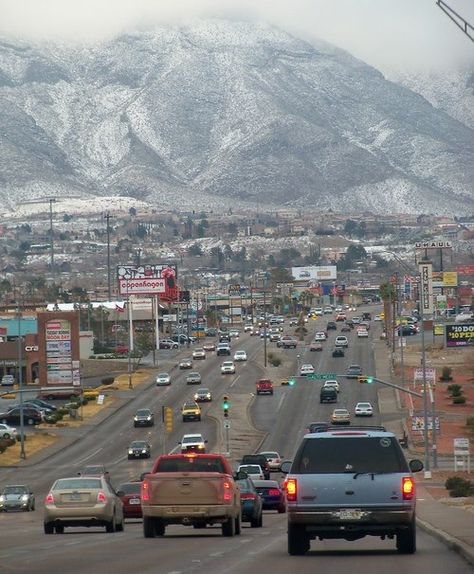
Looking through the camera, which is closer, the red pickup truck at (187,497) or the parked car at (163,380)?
the red pickup truck at (187,497)

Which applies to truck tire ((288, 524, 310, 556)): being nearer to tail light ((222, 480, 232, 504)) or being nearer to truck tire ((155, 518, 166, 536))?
tail light ((222, 480, 232, 504))

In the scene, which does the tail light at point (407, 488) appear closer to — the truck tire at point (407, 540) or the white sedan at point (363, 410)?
the truck tire at point (407, 540)

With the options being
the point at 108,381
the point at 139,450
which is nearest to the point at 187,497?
the point at 139,450

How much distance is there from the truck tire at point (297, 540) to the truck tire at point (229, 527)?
643cm

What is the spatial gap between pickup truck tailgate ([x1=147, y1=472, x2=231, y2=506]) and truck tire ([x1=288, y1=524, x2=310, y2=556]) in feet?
18.1

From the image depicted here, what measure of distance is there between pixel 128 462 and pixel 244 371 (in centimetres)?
5800

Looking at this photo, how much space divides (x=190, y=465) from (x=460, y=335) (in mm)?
126464

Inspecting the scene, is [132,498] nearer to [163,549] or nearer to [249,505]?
[249,505]

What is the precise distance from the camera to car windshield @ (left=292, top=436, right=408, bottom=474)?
28.4m

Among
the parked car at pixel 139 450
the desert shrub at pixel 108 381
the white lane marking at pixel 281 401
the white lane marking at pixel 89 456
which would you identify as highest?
the desert shrub at pixel 108 381

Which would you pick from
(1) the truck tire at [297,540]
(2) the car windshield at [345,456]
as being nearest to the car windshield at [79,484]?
(1) the truck tire at [297,540]

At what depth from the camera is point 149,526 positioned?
36000 mm

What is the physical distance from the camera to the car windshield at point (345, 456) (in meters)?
28.4

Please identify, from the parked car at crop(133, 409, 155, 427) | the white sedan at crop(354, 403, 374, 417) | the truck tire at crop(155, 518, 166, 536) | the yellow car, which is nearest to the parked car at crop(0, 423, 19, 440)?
the parked car at crop(133, 409, 155, 427)
